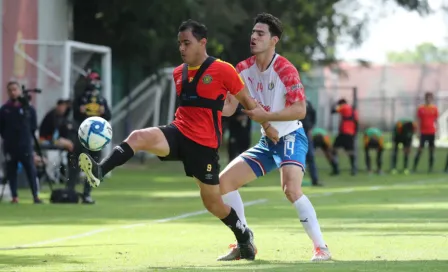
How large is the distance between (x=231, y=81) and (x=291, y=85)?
0.73 meters

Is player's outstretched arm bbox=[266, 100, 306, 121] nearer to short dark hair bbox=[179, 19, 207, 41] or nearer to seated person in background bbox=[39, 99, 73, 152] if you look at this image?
short dark hair bbox=[179, 19, 207, 41]

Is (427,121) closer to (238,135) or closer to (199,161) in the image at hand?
(238,135)

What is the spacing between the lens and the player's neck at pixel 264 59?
12.1m

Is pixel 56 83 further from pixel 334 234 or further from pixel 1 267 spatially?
pixel 1 267

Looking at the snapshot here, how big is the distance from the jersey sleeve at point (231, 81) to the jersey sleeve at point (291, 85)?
0.63 metres

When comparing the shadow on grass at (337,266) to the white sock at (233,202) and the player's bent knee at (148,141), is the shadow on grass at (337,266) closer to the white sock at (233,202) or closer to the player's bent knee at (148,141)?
the white sock at (233,202)

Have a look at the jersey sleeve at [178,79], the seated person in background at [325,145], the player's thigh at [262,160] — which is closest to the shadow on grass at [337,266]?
the player's thigh at [262,160]

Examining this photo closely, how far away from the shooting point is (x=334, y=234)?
1483 centimetres

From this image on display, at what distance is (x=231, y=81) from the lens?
1147 centimetres

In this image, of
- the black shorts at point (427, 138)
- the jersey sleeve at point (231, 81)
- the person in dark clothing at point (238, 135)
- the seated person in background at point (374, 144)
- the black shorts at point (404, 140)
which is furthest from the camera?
the black shorts at point (404, 140)

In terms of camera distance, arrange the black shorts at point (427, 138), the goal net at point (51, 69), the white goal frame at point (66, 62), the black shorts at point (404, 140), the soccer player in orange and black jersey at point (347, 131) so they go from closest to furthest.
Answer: the white goal frame at point (66, 62) → the goal net at point (51, 69) → the soccer player in orange and black jersey at point (347, 131) → the black shorts at point (427, 138) → the black shorts at point (404, 140)

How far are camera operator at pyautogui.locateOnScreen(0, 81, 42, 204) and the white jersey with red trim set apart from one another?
32.7 ft

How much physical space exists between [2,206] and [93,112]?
2.13 meters

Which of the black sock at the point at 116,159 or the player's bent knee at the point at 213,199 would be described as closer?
the black sock at the point at 116,159
